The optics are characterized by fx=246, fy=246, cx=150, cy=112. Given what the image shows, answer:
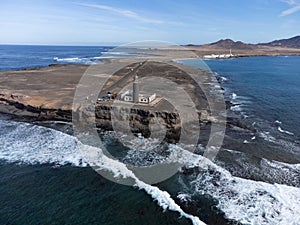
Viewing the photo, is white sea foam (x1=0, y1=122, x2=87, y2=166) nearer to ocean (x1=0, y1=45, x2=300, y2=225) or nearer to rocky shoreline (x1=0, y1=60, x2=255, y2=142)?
ocean (x1=0, y1=45, x2=300, y2=225)

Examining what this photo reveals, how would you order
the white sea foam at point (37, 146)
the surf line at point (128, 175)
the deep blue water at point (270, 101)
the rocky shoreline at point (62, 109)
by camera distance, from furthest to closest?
the deep blue water at point (270, 101) → the rocky shoreline at point (62, 109) → the white sea foam at point (37, 146) → the surf line at point (128, 175)

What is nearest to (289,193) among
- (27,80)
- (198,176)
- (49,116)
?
(198,176)

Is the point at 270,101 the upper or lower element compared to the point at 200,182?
upper

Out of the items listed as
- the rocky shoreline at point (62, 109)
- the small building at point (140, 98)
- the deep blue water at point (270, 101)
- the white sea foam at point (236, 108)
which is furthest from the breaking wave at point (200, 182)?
the white sea foam at point (236, 108)

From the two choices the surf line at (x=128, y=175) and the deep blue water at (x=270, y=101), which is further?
the deep blue water at (x=270, y=101)

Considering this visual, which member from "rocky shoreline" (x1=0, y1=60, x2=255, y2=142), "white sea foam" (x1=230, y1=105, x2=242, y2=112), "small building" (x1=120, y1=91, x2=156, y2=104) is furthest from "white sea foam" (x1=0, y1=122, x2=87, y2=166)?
"white sea foam" (x1=230, y1=105, x2=242, y2=112)

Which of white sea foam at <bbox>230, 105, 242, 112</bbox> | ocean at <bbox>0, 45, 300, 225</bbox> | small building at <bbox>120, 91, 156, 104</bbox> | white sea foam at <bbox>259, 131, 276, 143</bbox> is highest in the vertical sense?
small building at <bbox>120, 91, 156, 104</bbox>

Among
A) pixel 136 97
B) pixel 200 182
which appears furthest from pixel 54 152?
pixel 200 182

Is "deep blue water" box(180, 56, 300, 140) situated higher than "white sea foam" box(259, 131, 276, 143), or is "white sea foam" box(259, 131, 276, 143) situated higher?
"deep blue water" box(180, 56, 300, 140)

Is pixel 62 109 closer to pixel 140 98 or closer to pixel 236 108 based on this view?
pixel 140 98

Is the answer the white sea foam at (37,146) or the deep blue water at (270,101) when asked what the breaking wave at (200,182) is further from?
the deep blue water at (270,101)

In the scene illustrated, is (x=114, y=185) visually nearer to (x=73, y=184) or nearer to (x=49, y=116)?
(x=73, y=184)
